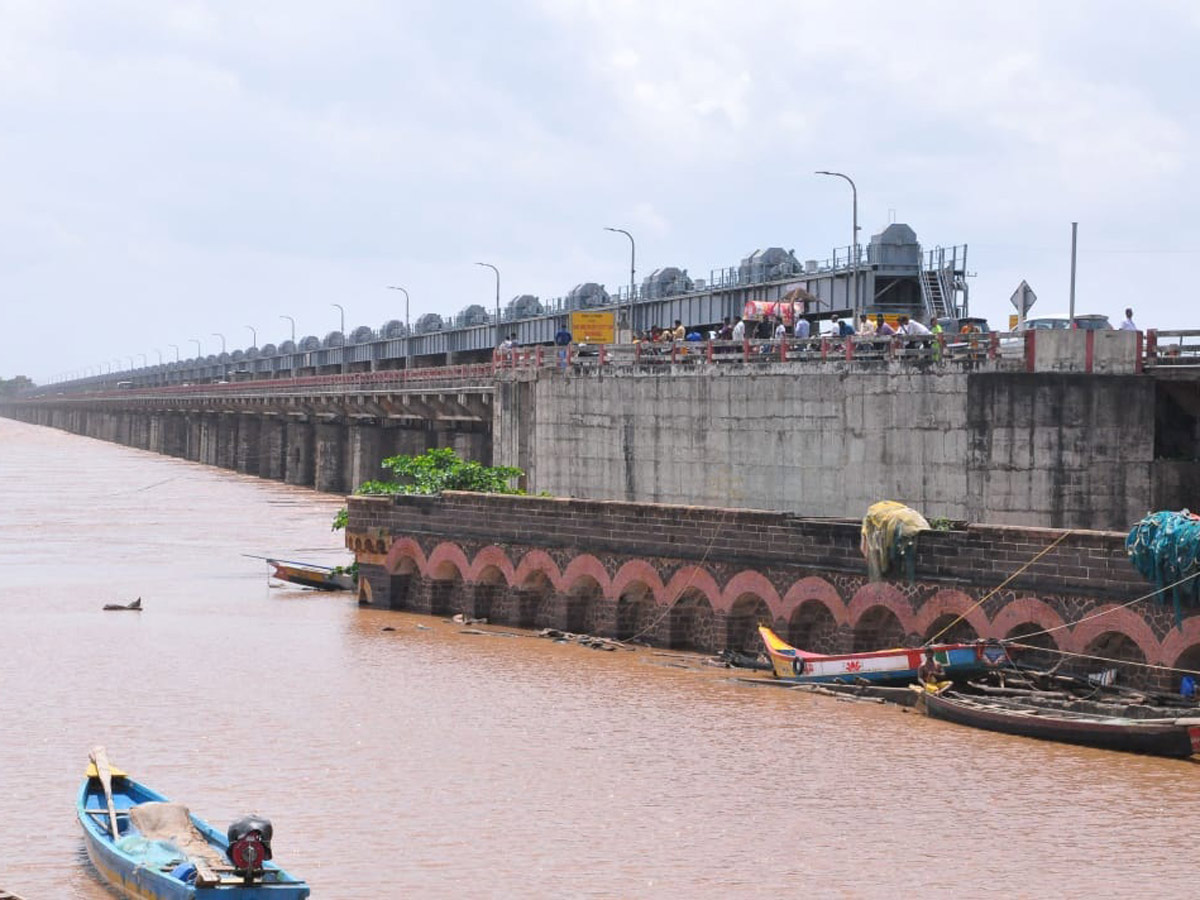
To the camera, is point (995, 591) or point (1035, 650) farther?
point (995, 591)

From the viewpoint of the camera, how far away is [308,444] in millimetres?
124000

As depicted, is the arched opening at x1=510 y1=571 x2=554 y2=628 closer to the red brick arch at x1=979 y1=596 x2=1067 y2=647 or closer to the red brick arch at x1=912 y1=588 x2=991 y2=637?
the red brick arch at x1=912 y1=588 x2=991 y2=637

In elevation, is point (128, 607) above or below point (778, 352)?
below

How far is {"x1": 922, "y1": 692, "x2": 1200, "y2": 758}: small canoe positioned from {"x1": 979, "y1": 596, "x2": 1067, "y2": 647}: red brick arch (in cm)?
160

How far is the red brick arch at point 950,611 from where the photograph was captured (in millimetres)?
30391

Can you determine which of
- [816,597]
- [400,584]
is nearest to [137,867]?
[816,597]

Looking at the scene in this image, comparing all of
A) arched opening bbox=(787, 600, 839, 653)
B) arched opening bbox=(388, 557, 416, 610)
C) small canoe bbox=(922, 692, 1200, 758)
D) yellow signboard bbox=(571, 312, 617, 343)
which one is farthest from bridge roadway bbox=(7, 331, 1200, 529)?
yellow signboard bbox=(571, 312, 617, 343)

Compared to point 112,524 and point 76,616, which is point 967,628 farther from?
point 112,524

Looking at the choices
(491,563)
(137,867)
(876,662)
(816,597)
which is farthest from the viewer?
(491,563)

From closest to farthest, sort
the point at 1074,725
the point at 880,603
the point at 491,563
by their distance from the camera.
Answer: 1. the point at 1074,725
2. the point at 880,603
3. the point at 491,563

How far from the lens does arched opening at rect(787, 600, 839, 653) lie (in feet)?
111

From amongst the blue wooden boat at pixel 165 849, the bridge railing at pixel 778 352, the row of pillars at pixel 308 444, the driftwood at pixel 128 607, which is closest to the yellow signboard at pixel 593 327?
the row of pillars at pixel 308 444

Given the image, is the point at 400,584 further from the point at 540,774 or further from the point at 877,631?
the point at 540,774

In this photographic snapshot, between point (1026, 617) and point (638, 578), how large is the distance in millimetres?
10244
